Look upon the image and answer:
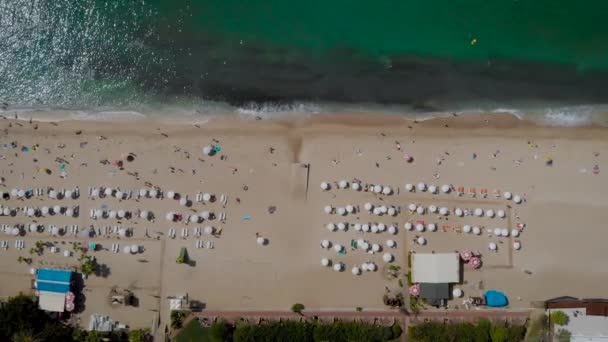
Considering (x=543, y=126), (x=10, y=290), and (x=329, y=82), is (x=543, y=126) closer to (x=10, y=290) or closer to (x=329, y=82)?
(x=329, y=82)

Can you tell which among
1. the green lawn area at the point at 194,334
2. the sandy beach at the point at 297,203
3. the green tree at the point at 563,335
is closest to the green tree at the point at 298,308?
the sandy beach at the point at 297,203

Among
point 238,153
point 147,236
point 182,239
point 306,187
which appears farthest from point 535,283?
point 147,236

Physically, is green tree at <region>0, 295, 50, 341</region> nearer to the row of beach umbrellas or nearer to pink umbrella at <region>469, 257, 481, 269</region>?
the row of beach umbrellas

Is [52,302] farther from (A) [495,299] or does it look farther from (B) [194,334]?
(A) [495,299]

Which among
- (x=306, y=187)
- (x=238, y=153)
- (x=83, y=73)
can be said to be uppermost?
(x=83, y=73)

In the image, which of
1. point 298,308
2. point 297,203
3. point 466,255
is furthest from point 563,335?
point 297,203

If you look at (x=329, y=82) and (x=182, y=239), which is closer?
(x=182, y=239)

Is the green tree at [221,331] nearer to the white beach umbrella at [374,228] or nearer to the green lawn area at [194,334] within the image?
the green lawn area at [194,334]
